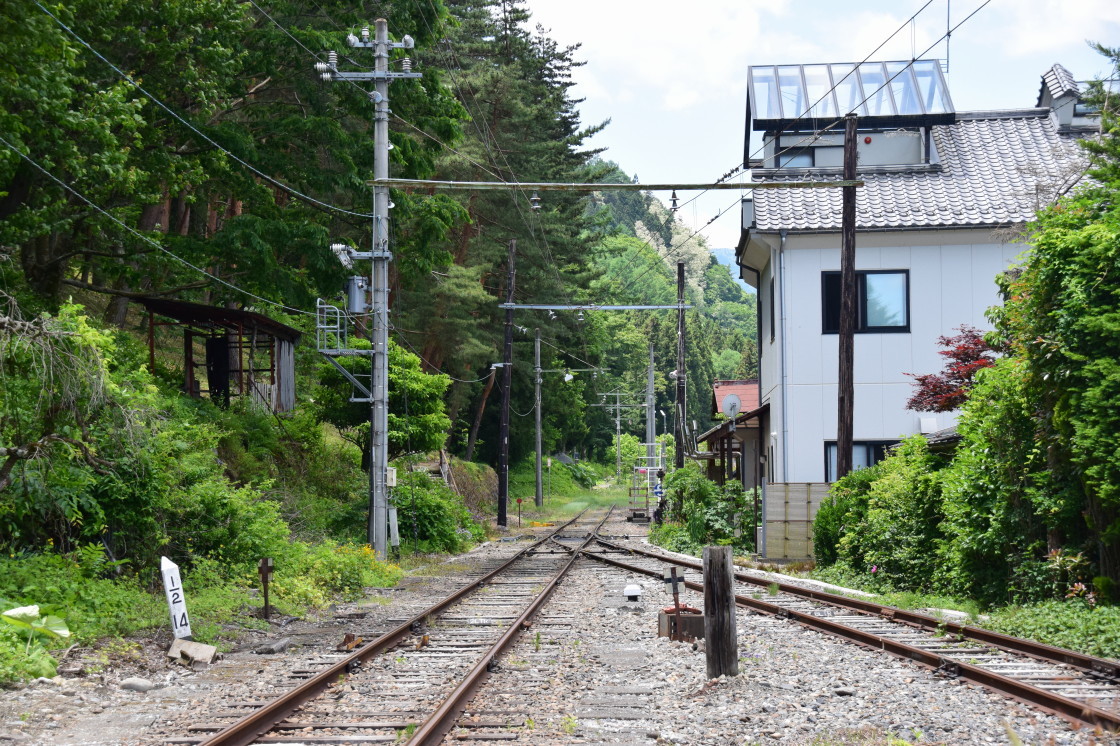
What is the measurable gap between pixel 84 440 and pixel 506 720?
708 centimetres

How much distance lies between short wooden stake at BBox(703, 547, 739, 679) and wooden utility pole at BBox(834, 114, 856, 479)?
1201cm

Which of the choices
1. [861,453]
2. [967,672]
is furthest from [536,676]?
[861,453]

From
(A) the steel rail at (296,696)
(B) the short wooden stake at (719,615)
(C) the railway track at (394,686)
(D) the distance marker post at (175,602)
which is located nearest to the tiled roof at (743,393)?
(C) the railway track at (394,686)

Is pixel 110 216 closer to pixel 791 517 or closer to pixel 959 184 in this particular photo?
pixel 791 517

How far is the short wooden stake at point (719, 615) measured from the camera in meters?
9.52

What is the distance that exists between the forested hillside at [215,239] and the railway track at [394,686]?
378cm

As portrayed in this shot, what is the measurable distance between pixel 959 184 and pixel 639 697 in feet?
72.0

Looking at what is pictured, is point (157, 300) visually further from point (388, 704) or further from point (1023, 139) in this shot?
point (1023, 139)

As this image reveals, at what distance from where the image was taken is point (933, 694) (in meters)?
8.50

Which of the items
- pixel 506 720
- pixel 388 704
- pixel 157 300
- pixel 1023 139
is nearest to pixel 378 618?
pixel 388 704

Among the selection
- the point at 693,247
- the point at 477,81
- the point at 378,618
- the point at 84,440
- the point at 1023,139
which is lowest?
the point at 378,618

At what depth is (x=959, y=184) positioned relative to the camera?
27156 mm

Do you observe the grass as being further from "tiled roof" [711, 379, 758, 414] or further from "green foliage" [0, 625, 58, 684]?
"tiled roof" [711, 379, 758, 414]

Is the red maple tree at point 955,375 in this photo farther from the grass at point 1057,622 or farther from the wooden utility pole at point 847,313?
the grass at point 1057,622
